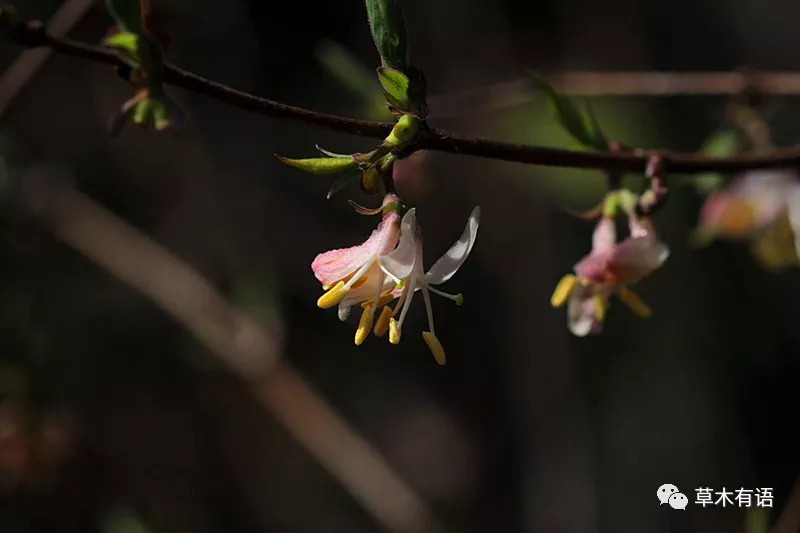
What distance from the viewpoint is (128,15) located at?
67cm

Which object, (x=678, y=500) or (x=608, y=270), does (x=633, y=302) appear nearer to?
(x=608, y=270)

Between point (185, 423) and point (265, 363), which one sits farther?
point (185, 423)

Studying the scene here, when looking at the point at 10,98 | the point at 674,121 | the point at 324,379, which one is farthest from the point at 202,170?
A: the point at 674,121

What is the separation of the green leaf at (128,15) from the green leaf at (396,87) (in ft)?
0.67

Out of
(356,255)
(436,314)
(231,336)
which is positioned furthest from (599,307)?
(436,314)

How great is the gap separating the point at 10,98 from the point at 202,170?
1145 millimetres

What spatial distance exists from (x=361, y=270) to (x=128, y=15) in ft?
0.88

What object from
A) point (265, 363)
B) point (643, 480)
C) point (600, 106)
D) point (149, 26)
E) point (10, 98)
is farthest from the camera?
point (643, 480)

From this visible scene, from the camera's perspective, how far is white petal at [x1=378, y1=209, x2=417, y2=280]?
681 mm

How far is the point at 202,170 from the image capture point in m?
2.53

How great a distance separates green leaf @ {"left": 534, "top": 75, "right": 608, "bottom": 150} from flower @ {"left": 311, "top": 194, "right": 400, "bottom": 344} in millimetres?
198

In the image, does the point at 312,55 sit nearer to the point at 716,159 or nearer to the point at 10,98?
the point at 10,98

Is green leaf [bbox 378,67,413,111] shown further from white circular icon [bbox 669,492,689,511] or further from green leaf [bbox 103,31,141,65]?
white circular icon [bbox 669,492,689,511]

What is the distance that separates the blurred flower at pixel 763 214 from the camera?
1.08 metres
